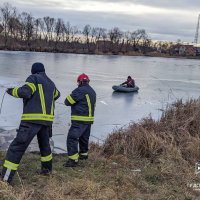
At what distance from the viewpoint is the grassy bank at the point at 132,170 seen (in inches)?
185

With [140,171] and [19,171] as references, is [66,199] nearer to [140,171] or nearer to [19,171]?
[19,171]

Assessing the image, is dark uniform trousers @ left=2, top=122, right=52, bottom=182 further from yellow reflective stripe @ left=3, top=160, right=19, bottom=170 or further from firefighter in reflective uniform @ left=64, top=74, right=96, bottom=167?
firefighter in reflective uniform @ left=64, top=74, right=96, bottom=167

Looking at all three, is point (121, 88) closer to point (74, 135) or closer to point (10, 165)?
point (74, 135)

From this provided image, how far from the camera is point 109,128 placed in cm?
1055

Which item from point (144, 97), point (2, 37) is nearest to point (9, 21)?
point (2, 37)

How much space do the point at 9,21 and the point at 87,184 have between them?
84398 mm

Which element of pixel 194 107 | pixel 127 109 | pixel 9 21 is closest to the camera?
pixel 194 107

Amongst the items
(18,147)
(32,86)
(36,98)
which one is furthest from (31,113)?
(18,147)

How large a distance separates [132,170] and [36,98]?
210 cm

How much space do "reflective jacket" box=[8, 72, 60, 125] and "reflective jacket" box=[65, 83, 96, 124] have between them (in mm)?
977

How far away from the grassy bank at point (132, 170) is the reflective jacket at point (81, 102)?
2.62 ft

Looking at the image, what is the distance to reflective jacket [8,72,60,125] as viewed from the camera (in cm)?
491

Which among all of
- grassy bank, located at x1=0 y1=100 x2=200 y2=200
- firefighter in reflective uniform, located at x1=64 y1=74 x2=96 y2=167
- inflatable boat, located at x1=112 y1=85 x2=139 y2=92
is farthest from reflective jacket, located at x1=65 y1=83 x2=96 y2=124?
inflatable boat, located at x1=112 y1=85 x2=139 y2=92

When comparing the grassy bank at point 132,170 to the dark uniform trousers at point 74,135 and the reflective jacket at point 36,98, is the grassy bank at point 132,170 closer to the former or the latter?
the dark uniform trousers at point 74,135
